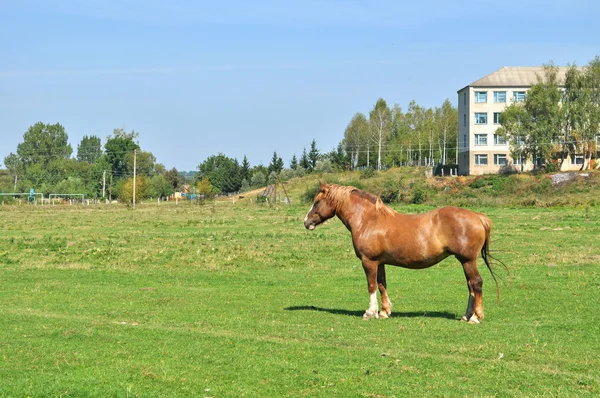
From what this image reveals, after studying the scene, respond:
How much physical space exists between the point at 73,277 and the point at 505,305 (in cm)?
1321

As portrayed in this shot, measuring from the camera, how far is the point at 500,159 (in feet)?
334

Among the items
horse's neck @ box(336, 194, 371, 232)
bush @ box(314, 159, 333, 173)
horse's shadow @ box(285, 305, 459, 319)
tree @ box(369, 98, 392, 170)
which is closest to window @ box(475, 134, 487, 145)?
tree @ box(369, 98, 392, 170)

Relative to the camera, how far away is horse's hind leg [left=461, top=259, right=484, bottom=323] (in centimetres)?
1412

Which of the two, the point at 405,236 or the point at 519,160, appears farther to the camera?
the point at 519,160

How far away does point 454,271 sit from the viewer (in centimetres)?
2389

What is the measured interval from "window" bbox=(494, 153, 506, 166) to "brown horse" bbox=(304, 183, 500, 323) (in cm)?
9000

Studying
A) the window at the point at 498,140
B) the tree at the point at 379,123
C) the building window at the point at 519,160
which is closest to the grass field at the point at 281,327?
the building window at the point at 519,160

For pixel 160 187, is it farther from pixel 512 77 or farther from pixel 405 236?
pixel 405 236

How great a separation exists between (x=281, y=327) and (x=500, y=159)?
9278 cm

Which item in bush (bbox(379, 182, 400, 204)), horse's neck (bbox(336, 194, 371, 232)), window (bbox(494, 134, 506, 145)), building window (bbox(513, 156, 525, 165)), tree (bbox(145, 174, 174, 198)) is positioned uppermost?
window (bbox(494, 134, 506, 145))

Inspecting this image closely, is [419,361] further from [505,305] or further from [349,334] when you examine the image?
[505,305]

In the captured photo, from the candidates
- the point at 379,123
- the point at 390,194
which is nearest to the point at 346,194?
A: the point at 390,194

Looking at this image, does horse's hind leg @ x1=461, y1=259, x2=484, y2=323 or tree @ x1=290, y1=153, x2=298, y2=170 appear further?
tree @ x1=290, y1=153, x2=298, y2=170

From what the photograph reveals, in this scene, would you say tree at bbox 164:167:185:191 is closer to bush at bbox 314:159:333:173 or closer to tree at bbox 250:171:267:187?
tree at bbox 250:171:267:187
